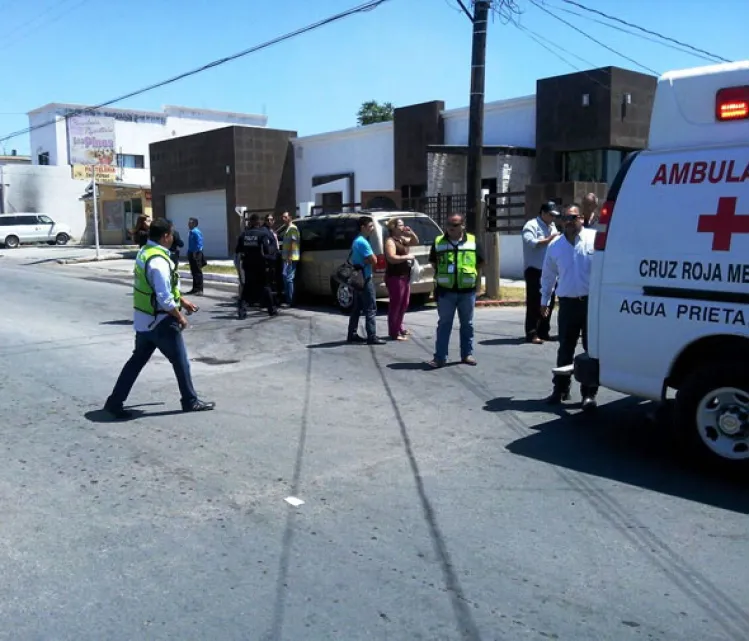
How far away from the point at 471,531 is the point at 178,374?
3.51 m

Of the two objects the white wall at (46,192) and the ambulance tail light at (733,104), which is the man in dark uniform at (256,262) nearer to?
the ambulance tail light at (733,104)

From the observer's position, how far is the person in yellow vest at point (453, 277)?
8.73 m

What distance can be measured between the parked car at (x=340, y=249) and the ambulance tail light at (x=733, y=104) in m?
7.94

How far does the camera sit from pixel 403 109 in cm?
2527

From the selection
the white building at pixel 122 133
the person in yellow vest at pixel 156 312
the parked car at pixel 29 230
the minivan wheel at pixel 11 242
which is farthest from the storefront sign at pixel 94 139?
the person in yellow vest at pixel 156 312

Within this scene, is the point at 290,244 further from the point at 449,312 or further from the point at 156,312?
the point at 156,312

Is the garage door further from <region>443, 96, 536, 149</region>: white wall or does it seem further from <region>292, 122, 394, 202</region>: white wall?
<region>443, 96, 536, 149</region>: white wall

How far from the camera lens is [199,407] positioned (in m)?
7.07

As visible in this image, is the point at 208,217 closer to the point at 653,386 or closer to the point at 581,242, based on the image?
the point at 581,242

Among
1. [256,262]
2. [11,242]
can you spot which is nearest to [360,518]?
[256,262]

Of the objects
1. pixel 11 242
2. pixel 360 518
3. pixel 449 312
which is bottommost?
pixel 360 518

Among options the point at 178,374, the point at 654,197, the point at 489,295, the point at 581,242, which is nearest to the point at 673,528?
the point at 654,197

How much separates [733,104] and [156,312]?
15.9 ft

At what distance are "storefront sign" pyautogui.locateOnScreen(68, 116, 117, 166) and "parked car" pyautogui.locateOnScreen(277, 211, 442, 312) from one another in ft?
132
